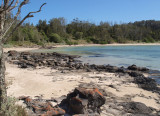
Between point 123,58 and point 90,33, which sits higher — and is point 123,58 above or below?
below

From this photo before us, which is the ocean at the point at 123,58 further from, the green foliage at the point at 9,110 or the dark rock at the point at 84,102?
the green foliage at the point at 9,110

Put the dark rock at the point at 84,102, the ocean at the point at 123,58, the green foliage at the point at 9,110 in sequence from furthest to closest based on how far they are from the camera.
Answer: the ocean at the point at 123,58, the dark rock at the point at 84,102, the green foliage at the point at 9,110

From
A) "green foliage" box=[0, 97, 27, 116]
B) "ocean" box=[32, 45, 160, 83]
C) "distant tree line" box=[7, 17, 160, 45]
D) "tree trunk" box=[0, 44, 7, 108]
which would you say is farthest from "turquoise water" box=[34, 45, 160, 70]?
"distant tree line" box=[7, 17, 160, 45]

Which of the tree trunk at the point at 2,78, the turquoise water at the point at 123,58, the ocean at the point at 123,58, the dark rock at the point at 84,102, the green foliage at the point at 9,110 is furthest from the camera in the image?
the turquoise water at the point at 123,58

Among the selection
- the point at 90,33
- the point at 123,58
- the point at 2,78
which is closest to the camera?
the point at 2,78

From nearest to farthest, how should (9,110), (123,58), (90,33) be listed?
1. (9,110)
2. (123,58)
3. (90,33)

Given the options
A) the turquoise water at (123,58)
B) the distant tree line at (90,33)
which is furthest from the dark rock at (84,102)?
the distant tree line at (90,33)

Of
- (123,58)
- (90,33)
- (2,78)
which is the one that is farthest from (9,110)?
(90,33)

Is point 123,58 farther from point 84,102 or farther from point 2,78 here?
point 2,78

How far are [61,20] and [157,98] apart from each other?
99.5 meters

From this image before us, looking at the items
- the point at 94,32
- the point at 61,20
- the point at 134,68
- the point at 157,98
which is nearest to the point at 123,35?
the point at 94,32

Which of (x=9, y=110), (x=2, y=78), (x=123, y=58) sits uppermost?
(x=2, y=78)

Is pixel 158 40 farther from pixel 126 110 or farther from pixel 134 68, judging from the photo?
pixel 126 110

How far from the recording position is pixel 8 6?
2.99m
